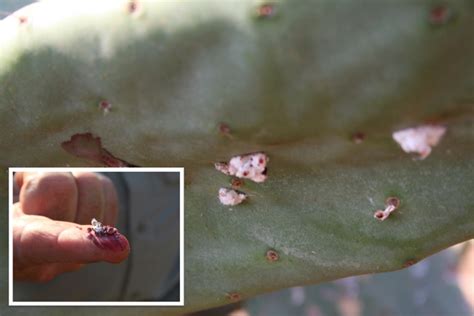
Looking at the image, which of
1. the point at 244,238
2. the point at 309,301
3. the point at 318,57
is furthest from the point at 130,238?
the point at 309,301

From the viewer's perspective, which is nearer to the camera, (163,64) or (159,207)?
(163,64)

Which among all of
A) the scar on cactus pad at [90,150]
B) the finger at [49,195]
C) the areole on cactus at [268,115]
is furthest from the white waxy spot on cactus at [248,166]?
the finger at [49,195]

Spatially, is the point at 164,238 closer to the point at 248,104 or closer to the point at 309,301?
the point at 248,104

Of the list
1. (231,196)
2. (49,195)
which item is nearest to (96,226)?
(49,195)

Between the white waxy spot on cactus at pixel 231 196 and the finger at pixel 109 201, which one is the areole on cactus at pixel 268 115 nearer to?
the white waxy spot on cactus at pixel 231 196

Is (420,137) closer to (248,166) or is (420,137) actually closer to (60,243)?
(248,166)
